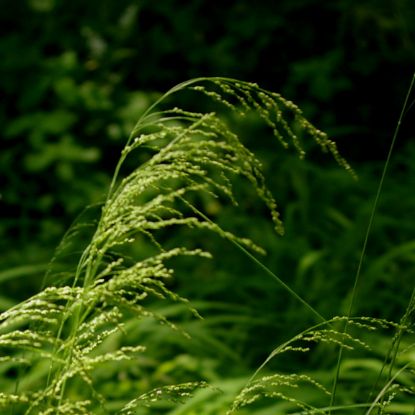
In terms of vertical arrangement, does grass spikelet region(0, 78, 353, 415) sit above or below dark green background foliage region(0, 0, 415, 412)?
above

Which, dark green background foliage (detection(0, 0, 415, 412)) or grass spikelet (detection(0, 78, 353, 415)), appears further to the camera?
dark green background foliage (detection(0, 0, 415, 412))

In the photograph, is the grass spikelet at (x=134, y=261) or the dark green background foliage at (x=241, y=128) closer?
the grass spikelet at (x=134, y=261)

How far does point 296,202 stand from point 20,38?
1.52m

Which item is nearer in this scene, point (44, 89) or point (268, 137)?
point (44, 89)

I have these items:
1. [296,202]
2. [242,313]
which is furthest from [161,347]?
[296,202]

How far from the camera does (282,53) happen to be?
4.52 metres

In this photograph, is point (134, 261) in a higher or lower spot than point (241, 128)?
higher

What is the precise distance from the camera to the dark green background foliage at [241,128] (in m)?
2.85

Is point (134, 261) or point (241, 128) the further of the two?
point (241, 128)

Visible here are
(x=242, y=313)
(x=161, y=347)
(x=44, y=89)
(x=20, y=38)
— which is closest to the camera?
(x=161, y=347)

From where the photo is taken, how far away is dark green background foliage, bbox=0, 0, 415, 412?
2.85 meters

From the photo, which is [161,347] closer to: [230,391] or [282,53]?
[230,391]

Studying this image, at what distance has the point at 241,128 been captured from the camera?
3.91m

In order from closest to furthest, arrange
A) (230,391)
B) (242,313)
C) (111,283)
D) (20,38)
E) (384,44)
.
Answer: (111,283)
(230,391)
(242,313)
(20,38)
(384,44)
